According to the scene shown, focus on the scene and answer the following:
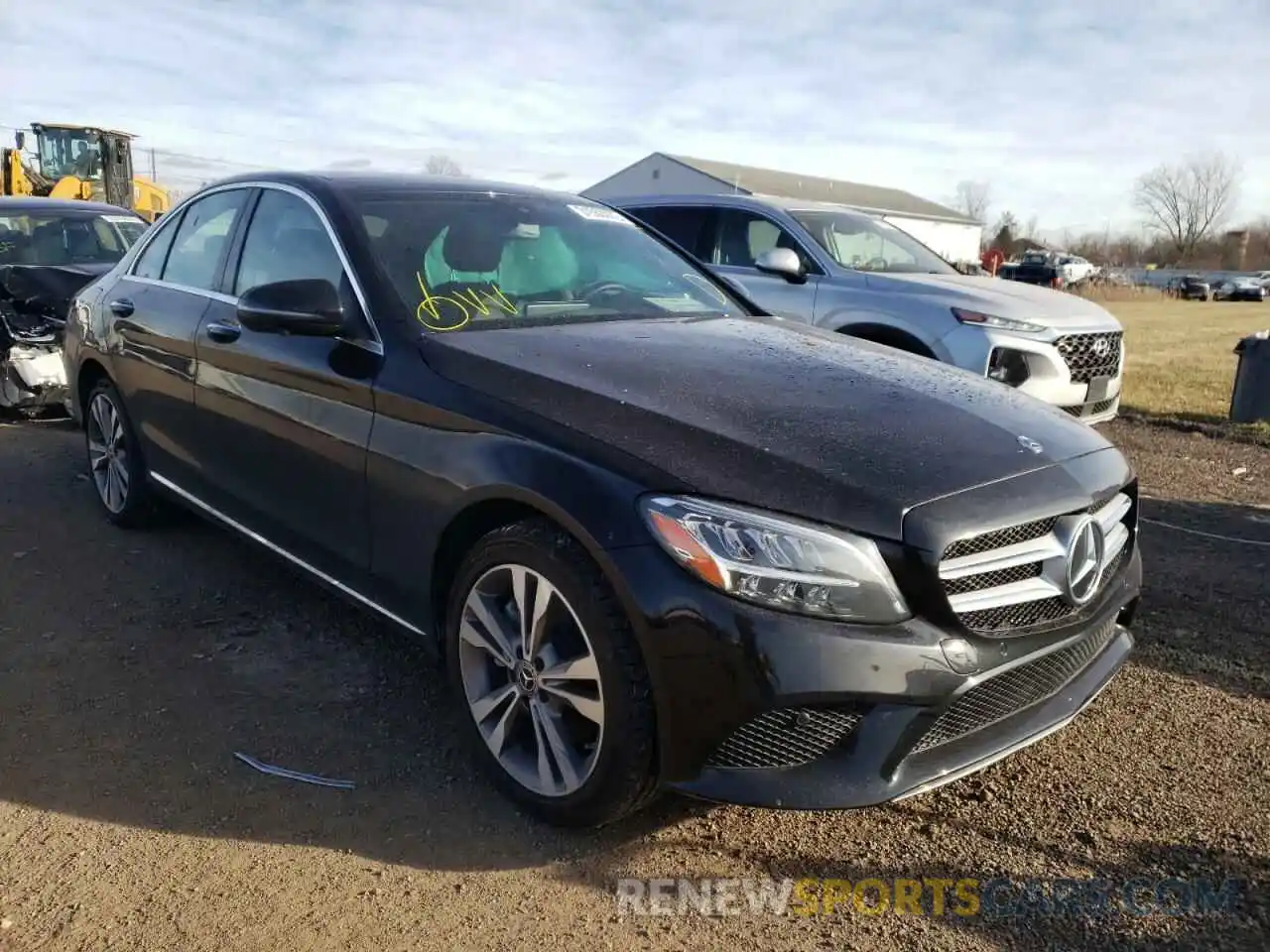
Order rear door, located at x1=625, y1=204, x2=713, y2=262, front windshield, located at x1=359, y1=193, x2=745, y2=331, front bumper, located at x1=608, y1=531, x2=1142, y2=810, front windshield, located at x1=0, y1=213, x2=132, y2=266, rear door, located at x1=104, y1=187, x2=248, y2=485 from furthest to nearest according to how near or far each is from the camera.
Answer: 1. front windshield, located at x1=0, y1=213, x2=132, y2=266
2. rear door, located at x1=625, y1=204, x2=713, y2=262
3. rear door, located at x1=104, y1=187, x2=248, y2=485
4. front windshield, located at x1=359, y1=193, x2=745, y2=331
5. front bumper, located at x1=608, y1=531, x2=1142, y2=810

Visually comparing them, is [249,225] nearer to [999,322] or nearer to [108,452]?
[108,452]

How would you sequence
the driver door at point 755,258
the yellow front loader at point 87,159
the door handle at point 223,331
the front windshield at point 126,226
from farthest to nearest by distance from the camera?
the yellow front loader at point 87,159 < the front windshield at point 126,226 < the driver door at point 755,258 < the door handle at point 223,331

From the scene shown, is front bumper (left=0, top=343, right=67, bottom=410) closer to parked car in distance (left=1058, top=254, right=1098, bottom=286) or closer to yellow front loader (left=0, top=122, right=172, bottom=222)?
yellow front loader (left=0, top=122, right=172, bottom=222)

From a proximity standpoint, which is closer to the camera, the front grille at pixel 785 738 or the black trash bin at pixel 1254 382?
the front grille at pixel 785 738

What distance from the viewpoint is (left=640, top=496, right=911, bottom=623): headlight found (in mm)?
2305

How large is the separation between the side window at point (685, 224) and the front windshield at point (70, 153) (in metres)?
17.3

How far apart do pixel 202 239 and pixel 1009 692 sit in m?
3.70

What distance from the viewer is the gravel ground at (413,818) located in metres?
2.38

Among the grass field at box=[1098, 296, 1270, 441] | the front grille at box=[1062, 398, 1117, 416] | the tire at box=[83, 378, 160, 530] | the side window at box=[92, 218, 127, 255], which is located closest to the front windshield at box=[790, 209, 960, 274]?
the front grille at box=[1062, 398, 1117, 416]

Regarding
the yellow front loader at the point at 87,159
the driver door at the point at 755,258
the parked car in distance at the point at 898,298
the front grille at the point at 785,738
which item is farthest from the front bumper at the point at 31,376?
the yellow front loader at the point at 87,159

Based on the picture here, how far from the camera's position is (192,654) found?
12.5 feet

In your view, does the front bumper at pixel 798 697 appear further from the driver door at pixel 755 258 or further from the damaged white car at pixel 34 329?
the damaged white car at pixel 34 329

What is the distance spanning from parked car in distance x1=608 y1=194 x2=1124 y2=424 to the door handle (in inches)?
104

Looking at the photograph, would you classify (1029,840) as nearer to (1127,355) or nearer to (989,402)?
(989,402)
